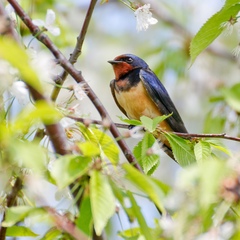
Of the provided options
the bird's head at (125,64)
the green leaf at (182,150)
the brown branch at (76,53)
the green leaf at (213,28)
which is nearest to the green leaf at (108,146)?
the brown branch at (76,53)

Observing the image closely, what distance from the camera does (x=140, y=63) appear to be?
4.04m

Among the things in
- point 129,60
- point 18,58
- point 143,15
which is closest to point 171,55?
point 129,60

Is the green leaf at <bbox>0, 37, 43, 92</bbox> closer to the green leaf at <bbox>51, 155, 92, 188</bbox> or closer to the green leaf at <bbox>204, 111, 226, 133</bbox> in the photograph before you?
the green leaf at <bbox>51, 155, 92, 188</bbox>

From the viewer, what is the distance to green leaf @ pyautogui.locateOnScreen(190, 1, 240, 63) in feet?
6.82

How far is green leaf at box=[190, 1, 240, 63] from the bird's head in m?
1.73

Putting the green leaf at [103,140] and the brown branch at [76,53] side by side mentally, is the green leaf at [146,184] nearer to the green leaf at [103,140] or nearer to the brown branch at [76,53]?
the green leaf at [103,140]

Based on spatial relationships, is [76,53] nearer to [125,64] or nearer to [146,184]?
[146,184]

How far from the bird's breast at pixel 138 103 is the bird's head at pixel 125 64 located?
6.5 inches

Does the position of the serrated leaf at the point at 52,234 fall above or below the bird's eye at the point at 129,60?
above

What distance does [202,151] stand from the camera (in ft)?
6.73

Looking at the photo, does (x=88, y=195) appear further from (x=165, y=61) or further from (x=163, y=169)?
(x=163, y=169)

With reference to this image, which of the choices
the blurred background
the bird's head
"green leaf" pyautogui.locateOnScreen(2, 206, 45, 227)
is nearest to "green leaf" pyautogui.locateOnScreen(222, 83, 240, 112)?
"green leaf" pyautogui.locateOnScreen(2, 206, 45, 227)

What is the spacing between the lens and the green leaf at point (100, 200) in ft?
4.77

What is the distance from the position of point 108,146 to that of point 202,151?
0.31m
